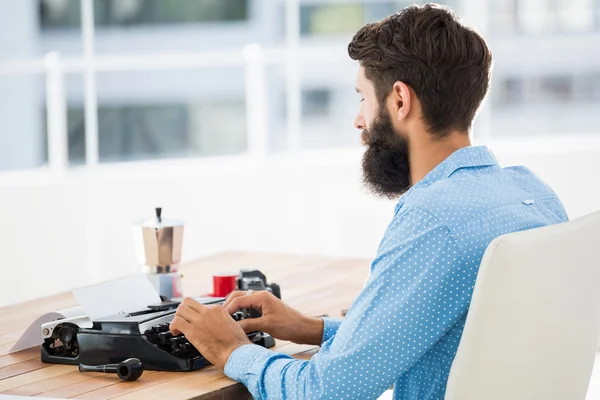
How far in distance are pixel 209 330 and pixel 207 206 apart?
10.4 feet

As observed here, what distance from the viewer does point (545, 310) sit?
1.59 m

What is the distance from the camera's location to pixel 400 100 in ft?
5.89

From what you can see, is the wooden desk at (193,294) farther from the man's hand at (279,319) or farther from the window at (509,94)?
the window at (509,94)

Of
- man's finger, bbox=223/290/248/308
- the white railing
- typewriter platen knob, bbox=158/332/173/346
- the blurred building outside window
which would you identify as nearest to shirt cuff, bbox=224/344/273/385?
typewriter platen knob, bbox=158/332/173/346

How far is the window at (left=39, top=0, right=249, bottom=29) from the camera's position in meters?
27.8

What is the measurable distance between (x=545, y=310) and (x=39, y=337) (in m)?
0.94

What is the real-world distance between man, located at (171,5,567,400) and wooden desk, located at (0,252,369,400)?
0.06 meters

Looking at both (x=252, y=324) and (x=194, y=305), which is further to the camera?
(x=252, y=324)

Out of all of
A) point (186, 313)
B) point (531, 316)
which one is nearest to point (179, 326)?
point (186, 313)

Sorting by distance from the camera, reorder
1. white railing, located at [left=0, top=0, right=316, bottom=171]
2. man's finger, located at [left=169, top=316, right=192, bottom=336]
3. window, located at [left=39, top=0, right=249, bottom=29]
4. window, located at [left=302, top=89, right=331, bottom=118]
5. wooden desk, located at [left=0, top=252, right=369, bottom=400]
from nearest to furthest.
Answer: wooden desk, located at [left=0, top=252, right=369, bottom=400]
man's finger, located at [left=169, top=316, right=192, bottom=336]
white railing, located at [left=0, top=0, right=316, bottom=171]
window, located at [left=302, top=89, right=331, bottom=118]
window, located at [left=39, top=0, right=249, bottom=29]

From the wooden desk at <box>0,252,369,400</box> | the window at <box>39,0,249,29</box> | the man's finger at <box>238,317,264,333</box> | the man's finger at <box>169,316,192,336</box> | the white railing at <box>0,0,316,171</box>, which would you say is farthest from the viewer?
the window at <box>39,0,249,29</box>

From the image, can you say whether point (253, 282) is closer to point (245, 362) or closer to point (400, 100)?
point (245, 362)

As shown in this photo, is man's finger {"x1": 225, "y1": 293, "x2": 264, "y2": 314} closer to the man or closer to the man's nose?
the man

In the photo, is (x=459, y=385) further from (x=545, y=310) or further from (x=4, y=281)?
(x=4, y=281)
